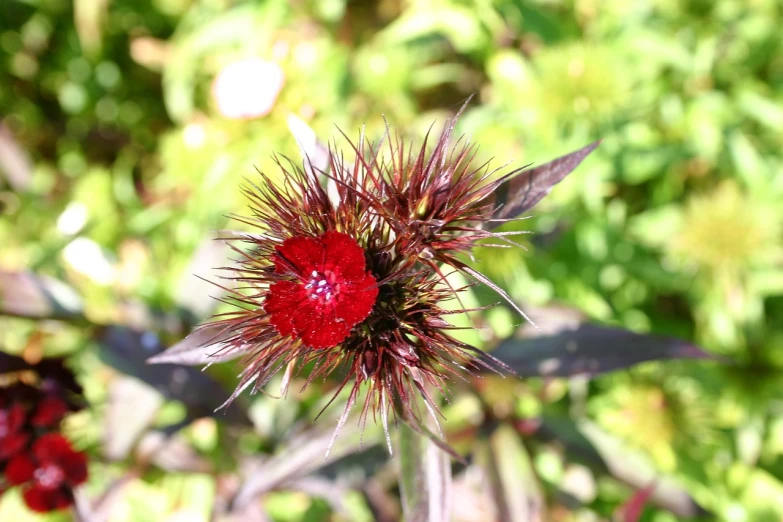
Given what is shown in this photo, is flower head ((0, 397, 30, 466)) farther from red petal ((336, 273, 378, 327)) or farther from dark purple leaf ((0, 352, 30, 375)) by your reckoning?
red petal ((336, 273, 378, 327))

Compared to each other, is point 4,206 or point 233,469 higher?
point 4,206

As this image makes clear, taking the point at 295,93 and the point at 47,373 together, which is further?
the point at 295,93

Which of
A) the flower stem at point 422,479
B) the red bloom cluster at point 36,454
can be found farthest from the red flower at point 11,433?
the flower stem at point 422,479

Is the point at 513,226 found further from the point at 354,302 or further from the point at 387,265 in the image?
the point at 354,302

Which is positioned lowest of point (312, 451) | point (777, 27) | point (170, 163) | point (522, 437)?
point (522, 437)

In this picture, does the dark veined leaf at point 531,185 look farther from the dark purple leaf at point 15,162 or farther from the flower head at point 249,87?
the dark purple leaf at point 15,162

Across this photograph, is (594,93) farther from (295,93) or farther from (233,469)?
(233,469)

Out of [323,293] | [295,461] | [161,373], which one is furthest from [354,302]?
[161,373]

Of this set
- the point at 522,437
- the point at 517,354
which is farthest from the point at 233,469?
the point at 517,354
